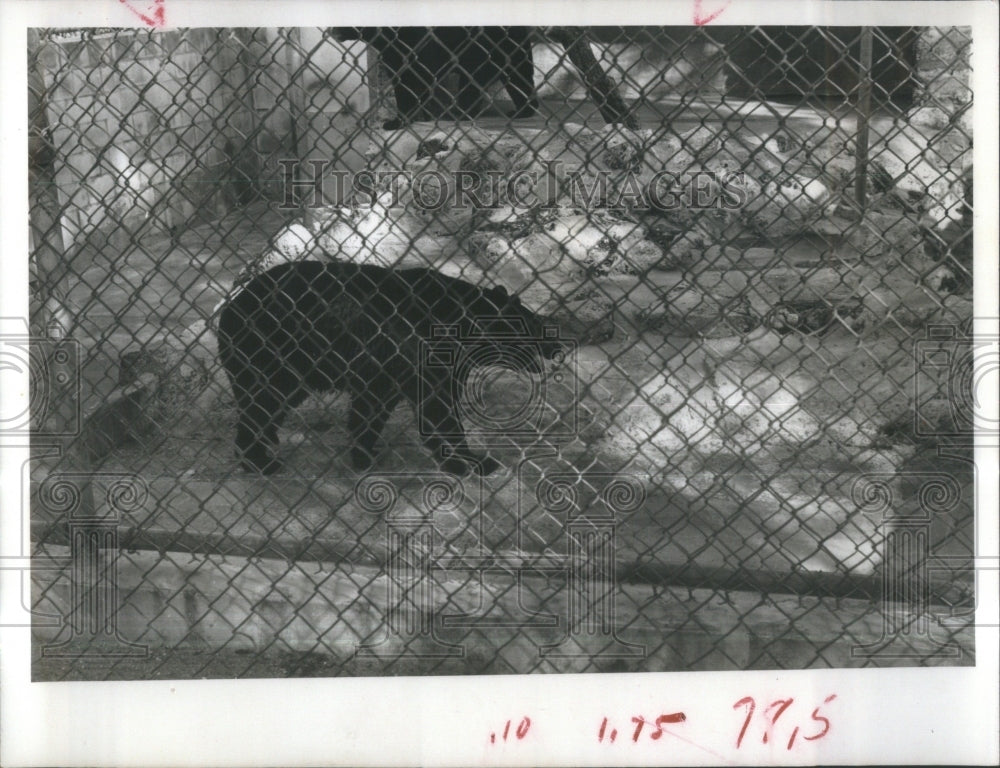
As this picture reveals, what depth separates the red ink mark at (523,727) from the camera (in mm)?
3213

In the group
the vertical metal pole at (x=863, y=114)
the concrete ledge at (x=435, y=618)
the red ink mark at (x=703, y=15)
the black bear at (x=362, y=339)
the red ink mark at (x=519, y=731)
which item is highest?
the red ink mark at (x=703, y=15)

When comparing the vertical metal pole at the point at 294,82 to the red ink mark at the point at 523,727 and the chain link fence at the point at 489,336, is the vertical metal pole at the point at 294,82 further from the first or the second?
the red ink mark at the point at 523,727

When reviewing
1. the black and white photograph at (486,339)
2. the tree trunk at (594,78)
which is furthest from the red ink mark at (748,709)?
the tree trunk at (594,78)

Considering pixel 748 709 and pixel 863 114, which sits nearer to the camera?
pixel 863 114

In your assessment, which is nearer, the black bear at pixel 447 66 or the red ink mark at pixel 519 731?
the black bear at pixel 447 66

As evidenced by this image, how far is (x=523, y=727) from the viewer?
322cm

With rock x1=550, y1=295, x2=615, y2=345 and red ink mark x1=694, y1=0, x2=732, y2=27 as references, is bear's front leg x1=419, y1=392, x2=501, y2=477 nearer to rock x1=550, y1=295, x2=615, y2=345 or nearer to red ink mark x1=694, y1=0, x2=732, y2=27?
rock x1=550, y1=295, x2=615, y2=345

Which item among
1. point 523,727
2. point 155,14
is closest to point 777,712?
point 523,727

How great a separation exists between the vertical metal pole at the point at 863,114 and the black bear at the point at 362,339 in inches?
38.4

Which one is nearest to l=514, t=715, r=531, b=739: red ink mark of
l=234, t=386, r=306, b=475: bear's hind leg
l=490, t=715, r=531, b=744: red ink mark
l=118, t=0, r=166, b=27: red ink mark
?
l=490, t=715, r=531, b=744: red ink mark

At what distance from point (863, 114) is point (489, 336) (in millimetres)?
1238

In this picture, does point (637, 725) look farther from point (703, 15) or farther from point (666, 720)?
point (703, 15)

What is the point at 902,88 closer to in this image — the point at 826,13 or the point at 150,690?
the point at 826,13

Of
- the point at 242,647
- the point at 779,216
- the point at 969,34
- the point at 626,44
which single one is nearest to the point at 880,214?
the point at 779,216
